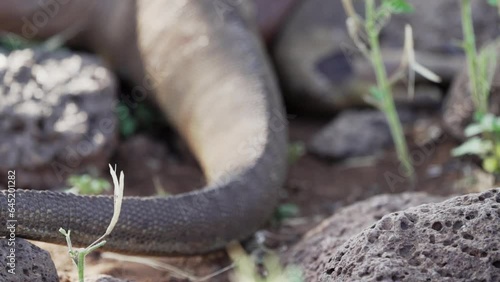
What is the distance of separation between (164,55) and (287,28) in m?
1.02

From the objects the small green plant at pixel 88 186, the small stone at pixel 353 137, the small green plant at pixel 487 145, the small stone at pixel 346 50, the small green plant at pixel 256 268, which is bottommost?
the small green plant at pixel 256 268

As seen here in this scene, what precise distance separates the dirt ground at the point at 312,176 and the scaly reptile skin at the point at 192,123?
0.59ft

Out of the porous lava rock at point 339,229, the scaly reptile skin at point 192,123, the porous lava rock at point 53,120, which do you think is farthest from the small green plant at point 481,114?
the porous lava rock at point 53,120

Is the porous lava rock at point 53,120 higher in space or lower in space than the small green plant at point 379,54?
higher

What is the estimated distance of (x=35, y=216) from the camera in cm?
Result: 216

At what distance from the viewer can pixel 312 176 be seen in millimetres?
3980

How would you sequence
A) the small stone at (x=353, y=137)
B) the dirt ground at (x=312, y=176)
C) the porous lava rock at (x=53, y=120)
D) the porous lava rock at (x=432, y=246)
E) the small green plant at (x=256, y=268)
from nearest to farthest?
the porous lava rock at (x=432, y=246), the small green plant at (x=256, y=268), the dirt ground at (x=312, y=176), the porous lava rock at (x=53, y=120), the small stone at (x=353, y=137)

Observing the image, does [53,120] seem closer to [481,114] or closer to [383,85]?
[383,85]

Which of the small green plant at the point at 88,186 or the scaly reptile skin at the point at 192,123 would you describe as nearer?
the scaly reptile skin at the point at 192,123

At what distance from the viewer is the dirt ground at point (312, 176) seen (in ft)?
11.2

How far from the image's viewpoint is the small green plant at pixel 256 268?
230 centimetres

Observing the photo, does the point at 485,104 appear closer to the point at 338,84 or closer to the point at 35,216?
the point at 338,84

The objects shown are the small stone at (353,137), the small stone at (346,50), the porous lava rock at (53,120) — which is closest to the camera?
the porous lava rock at (53,120)

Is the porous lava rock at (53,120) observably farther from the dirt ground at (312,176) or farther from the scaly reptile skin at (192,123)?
the scaly reptile skin at (192,123)
